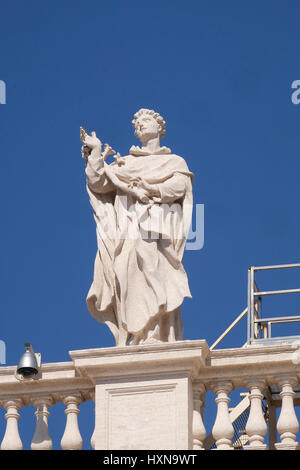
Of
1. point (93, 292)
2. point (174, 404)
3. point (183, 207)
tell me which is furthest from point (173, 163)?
point (174, 404)

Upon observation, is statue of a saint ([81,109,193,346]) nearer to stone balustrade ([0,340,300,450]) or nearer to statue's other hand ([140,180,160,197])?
statue's other hand ([140,180,160,197])

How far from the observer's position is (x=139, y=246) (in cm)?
1961

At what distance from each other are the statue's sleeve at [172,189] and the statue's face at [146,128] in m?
0.83

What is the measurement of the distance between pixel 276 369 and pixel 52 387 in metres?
2.57

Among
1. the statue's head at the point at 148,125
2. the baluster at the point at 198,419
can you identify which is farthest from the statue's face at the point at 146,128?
A: the baluster at the point at 198,419

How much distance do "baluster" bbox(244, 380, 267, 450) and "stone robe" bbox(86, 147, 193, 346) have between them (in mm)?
1113

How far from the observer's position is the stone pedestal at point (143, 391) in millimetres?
18438

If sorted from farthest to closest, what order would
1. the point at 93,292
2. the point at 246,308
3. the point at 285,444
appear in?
the point at 246,308, the point at 93,292, the point at 285,444

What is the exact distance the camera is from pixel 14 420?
63.3 ft

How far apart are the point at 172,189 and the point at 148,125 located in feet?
3.67

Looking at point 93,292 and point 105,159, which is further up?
point 105,159

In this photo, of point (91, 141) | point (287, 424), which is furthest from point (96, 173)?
point (287, 424)
